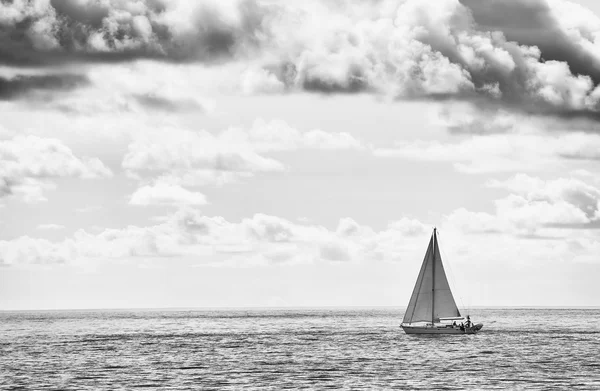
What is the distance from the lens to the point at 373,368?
89562mm

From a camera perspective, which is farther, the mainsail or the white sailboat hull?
the white sailboat hull

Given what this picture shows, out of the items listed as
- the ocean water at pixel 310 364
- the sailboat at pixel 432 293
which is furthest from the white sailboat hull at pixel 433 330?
the sailboat at pixel 432 293

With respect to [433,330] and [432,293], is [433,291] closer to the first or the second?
[432,293]

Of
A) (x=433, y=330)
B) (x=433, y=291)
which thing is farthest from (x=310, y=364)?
(x=433, y=330)

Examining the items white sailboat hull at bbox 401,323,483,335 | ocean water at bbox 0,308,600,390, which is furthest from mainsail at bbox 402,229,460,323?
ocean water at bbox 0,308,600,390

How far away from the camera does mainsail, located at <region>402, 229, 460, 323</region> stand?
12650 centimetres

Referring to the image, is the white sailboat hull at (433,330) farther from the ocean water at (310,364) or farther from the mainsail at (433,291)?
the mainsail at (433,291)

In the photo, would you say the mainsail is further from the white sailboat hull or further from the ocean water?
the ocean water

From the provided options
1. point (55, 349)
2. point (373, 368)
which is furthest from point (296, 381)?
point (55, 349)

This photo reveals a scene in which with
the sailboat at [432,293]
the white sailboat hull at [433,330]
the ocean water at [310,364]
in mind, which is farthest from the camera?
the white sailboat hull at [433,330]

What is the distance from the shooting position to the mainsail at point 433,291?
126 metres

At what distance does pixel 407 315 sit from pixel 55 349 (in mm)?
50487

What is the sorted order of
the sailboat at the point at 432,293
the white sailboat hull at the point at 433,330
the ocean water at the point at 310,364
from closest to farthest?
1. the ocean water at the point at 310,364
2. the sailboat at the point at 432,293
3. the white sailboat hull at the point at 433,330

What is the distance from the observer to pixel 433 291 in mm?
127000
